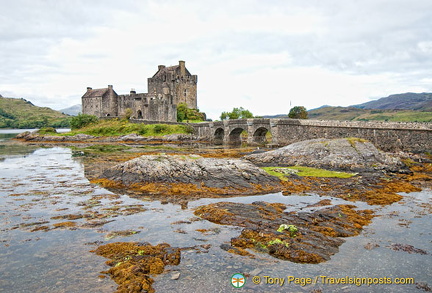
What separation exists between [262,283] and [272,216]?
5.31m

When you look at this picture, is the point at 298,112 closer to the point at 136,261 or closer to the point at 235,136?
the point at 235,136

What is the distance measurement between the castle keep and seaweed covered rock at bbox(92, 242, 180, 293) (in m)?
66.4

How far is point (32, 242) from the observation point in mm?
11680

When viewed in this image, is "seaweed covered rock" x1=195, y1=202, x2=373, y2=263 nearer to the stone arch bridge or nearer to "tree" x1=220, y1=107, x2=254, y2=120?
the stone arch bridge

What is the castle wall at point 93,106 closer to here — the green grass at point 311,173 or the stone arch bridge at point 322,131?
the stone arch bridge at point 322,131

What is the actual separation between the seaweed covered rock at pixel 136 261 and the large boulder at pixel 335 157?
19920 millimetres

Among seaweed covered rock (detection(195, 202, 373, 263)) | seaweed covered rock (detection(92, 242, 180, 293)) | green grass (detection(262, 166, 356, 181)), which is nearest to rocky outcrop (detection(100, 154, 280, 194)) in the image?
green grass (detection(262, 166, 356, 181))

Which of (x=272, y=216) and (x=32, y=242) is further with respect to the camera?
(x=272, y=216)

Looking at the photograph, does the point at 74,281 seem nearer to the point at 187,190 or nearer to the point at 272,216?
the point at 272,216

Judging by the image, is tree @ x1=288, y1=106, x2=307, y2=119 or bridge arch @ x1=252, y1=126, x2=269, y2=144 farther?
tree @ x1=288, y1=106, x2=307, y2=119

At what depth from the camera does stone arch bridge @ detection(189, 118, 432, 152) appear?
35.0 m

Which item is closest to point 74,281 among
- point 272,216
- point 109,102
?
point 272,216

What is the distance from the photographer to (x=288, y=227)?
12195mm

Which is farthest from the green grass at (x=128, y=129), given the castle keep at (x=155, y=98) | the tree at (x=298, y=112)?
the tree at (x=298, y=112)
